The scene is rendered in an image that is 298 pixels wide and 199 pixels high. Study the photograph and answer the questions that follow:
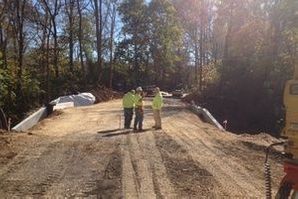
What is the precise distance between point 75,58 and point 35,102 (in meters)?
37.5

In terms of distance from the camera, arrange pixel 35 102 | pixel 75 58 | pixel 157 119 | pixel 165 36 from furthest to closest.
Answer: pixel 75 58 → pixel 165 36 → pixel 35 102 → pixel 157 119

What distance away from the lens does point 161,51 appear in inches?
3342

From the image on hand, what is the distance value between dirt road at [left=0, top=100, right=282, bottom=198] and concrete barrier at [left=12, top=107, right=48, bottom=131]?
466 centimetres

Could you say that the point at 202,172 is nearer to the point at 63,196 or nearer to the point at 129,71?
the point at 63,196

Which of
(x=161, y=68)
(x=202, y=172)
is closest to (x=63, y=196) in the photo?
(x=202, y=172)

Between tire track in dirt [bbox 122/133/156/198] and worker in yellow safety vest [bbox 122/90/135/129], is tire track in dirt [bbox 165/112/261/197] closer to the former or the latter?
tire track in dirt [bbox 122/133/156/198]

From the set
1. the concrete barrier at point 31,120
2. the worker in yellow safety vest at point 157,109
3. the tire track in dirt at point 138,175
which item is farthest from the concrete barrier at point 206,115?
the tire track in dirt at point 138,175

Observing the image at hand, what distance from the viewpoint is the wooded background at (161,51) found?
152 feet

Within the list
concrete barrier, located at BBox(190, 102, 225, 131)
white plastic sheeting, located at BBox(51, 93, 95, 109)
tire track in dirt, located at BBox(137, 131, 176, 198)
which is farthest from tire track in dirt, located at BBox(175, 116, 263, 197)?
white plastic sheeting, located at BBox(51, 93, 95, 109)

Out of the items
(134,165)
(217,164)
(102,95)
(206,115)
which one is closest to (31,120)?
(206,115)

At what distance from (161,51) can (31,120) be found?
56.2 metres

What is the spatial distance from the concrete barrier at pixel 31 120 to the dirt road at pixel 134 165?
4.66 metres

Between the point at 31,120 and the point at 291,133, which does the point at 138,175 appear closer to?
the point at 291,133

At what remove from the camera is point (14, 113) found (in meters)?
49.3
